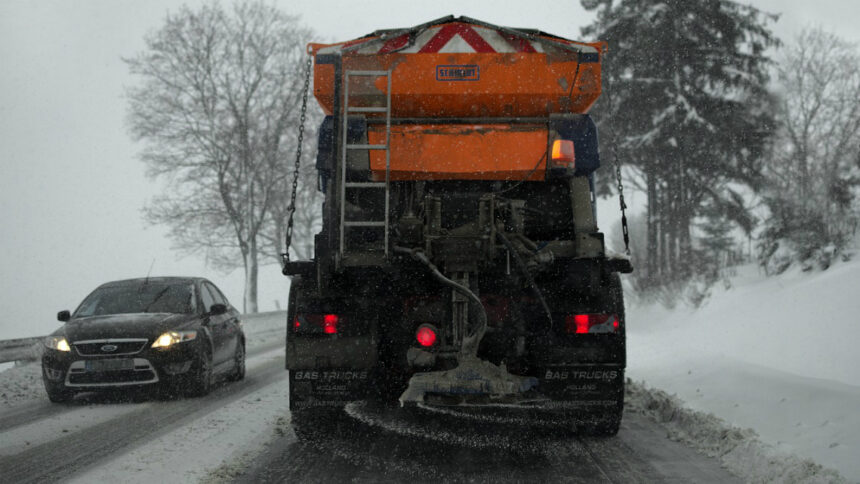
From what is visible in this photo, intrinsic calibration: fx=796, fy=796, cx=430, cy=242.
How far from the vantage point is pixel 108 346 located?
879 centimetres

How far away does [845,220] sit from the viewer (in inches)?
567

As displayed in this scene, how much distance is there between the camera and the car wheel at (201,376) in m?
9.26

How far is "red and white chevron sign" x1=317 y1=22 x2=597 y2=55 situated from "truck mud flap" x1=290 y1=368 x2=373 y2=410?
2504 millimetres

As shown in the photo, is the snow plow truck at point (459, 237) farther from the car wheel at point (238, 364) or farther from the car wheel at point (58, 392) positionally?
the car wheel at point (238, 364)

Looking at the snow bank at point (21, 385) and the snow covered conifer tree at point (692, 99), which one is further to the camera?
the snow covered conifer tree at point (692, 99)

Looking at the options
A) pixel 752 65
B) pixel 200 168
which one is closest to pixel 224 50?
pixel 200 168

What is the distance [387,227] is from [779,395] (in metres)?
3.82

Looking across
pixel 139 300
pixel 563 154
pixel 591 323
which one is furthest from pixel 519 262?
pixel 139 300

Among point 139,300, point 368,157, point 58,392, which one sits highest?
point 368,157

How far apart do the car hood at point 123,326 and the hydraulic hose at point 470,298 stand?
15.6 feet

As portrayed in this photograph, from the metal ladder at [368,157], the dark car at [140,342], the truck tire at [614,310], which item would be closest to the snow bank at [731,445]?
the truck tire at [614,310]

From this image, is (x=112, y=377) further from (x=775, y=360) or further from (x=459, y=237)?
(x=775, y=360)

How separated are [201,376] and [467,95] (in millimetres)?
5081

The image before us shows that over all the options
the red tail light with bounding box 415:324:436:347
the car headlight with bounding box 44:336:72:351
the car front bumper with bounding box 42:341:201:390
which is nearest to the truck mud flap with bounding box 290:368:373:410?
the red tail light with bounding box 415:324:436:347
